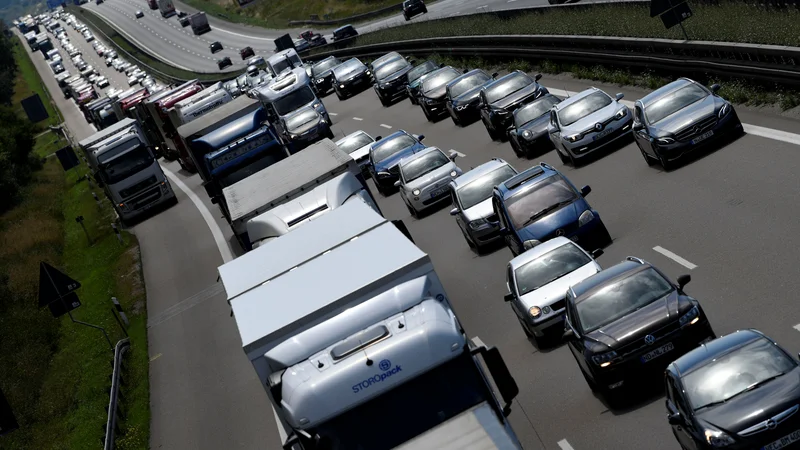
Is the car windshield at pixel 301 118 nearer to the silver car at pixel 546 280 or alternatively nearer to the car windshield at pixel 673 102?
the car windshield at pixel 673 102

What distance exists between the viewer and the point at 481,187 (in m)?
26.2

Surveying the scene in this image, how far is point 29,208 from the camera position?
67312mm

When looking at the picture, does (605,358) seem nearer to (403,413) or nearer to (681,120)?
(403,413)

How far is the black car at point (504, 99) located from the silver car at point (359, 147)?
3.95 metres

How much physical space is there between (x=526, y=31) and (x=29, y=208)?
3235 cm

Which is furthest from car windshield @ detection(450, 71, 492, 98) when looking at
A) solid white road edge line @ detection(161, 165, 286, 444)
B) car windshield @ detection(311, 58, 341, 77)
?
car windshield @ detection(311, 58, 341, 77)

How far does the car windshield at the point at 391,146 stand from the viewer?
35719mm

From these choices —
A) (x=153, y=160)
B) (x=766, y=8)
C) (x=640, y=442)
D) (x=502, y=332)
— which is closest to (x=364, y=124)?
(x=153, y=160)

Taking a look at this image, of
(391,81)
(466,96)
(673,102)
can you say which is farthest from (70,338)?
(391,81)

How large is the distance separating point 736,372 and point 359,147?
28.1 metres

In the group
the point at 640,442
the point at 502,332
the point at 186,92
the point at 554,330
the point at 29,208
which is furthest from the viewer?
the point at 29,208

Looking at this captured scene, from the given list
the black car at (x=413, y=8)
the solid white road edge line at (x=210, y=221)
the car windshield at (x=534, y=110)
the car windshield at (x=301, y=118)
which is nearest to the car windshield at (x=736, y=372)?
the car windshield at (x=534, y=110)

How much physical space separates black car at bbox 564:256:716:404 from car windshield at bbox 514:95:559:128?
642 inches

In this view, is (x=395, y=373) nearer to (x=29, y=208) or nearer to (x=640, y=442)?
(x=640, y=442)
